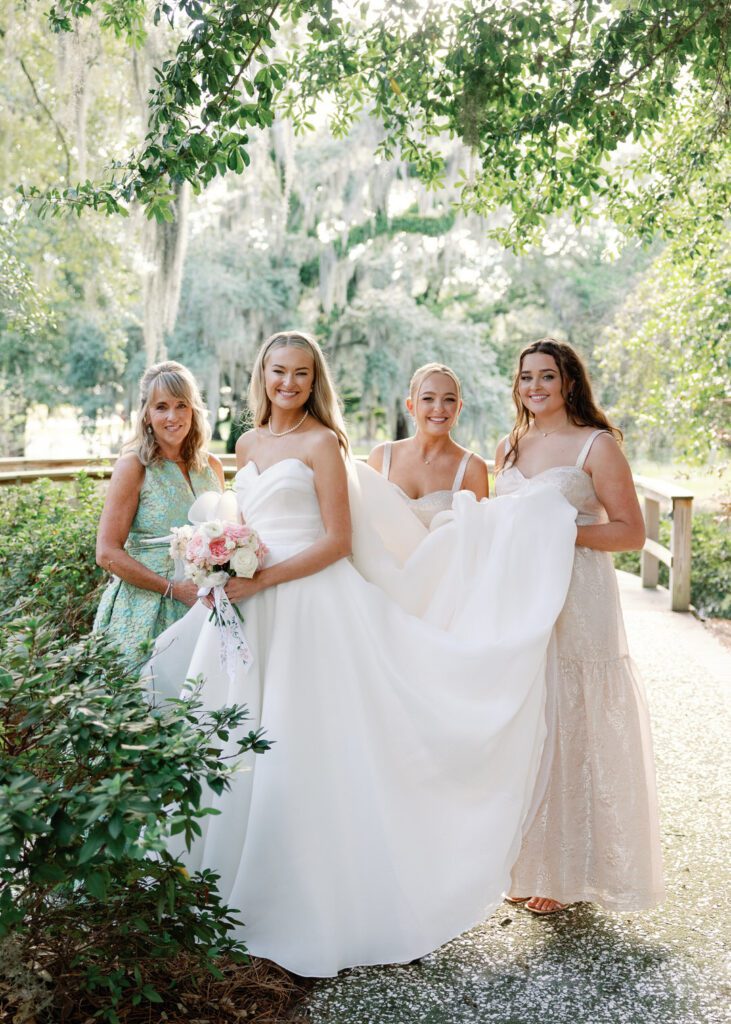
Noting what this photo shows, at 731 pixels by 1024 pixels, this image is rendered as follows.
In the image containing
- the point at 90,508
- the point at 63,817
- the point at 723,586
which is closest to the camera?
the point at 63,817

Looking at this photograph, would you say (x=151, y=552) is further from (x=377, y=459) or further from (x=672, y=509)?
(x=672, y=509)

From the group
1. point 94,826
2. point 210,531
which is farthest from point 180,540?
point 94,826

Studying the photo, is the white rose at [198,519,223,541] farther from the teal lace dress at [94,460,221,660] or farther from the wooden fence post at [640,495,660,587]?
the wooden fence post at [640,495,660,587]

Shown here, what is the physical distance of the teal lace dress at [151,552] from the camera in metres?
3.77

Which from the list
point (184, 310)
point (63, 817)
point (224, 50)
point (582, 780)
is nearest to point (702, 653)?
point (582, 780)

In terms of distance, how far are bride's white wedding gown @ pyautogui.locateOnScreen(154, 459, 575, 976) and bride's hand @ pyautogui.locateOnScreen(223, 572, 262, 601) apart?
0.08m

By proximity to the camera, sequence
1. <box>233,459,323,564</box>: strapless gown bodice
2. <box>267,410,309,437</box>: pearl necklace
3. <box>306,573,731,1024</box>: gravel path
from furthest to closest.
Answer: <box>267,410,309,437</box>: pearl necklace < <box>233,459,323,564</box>: strapless gown bodice < <box>306,573,731,1024</box>: gravel path

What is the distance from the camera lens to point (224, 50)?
11.6 feet

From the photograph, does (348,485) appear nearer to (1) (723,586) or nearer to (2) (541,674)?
(2) (541,674)

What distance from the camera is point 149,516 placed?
3781 millimetres

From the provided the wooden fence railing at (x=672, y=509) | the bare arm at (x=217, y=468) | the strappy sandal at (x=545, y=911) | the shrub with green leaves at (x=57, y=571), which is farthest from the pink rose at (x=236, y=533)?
the wooden fence railing at (x=672, y=509)

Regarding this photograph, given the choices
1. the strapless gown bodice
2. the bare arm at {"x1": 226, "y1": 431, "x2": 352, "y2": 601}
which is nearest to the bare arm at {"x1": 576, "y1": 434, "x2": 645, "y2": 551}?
the bare arm at {"x1": 226, "y1": 431, "x2": 352, "y2": 601}

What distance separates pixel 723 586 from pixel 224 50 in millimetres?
8489

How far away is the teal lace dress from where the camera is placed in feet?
12.4
